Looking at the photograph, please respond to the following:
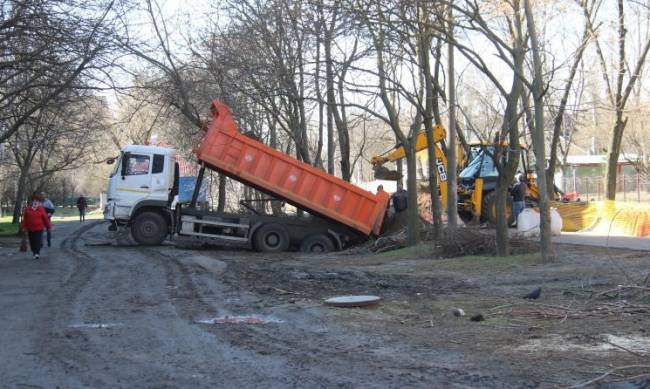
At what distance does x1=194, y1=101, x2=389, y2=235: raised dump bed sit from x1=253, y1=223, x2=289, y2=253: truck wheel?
3.38ft

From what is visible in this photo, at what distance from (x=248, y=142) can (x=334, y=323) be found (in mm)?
11337

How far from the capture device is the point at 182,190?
22.3 meters

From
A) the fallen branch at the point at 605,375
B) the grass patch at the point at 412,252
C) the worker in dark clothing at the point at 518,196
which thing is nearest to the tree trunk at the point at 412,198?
the grass patch at the point at 412,252

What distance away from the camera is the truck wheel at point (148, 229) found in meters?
20.7

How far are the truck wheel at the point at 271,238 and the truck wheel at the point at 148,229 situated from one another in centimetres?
303

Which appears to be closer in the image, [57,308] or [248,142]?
[57,308]

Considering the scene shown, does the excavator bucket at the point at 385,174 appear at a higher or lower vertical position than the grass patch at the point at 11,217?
higher

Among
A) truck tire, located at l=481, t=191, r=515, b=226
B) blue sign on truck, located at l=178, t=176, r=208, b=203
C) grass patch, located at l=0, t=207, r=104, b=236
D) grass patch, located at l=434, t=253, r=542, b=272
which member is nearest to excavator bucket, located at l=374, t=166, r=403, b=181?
truck tire, located at l=481, t=191, r=515, b=226

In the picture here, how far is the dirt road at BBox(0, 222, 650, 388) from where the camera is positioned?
5.81m

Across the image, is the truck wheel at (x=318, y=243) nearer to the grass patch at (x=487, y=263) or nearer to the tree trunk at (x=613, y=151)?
the grass patch at (x=487, y=263)

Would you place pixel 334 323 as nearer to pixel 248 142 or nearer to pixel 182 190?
pixel 248 142

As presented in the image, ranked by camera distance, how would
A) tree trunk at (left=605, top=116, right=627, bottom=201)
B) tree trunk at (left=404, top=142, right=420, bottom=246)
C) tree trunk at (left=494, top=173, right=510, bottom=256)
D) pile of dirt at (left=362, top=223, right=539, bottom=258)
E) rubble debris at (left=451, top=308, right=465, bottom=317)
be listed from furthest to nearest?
tree trunk at (left=605, top=116, right=627, bottom=201) → tree trunk at (left=404, top=142, right=420, bottom=246) → pile of dirt at (left=362, top=223, right=539, bottom=258) → tree trunk at (left=494, top=173, right=510, bottom=256) → rubble debris at (left=451, top=308, right=465, bottom=317)

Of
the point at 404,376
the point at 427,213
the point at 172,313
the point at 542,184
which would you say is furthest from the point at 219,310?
the point at 427,213

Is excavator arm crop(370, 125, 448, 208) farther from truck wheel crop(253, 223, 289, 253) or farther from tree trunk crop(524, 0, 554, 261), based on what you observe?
tree trunk crop(524, 0, 554, 261)
